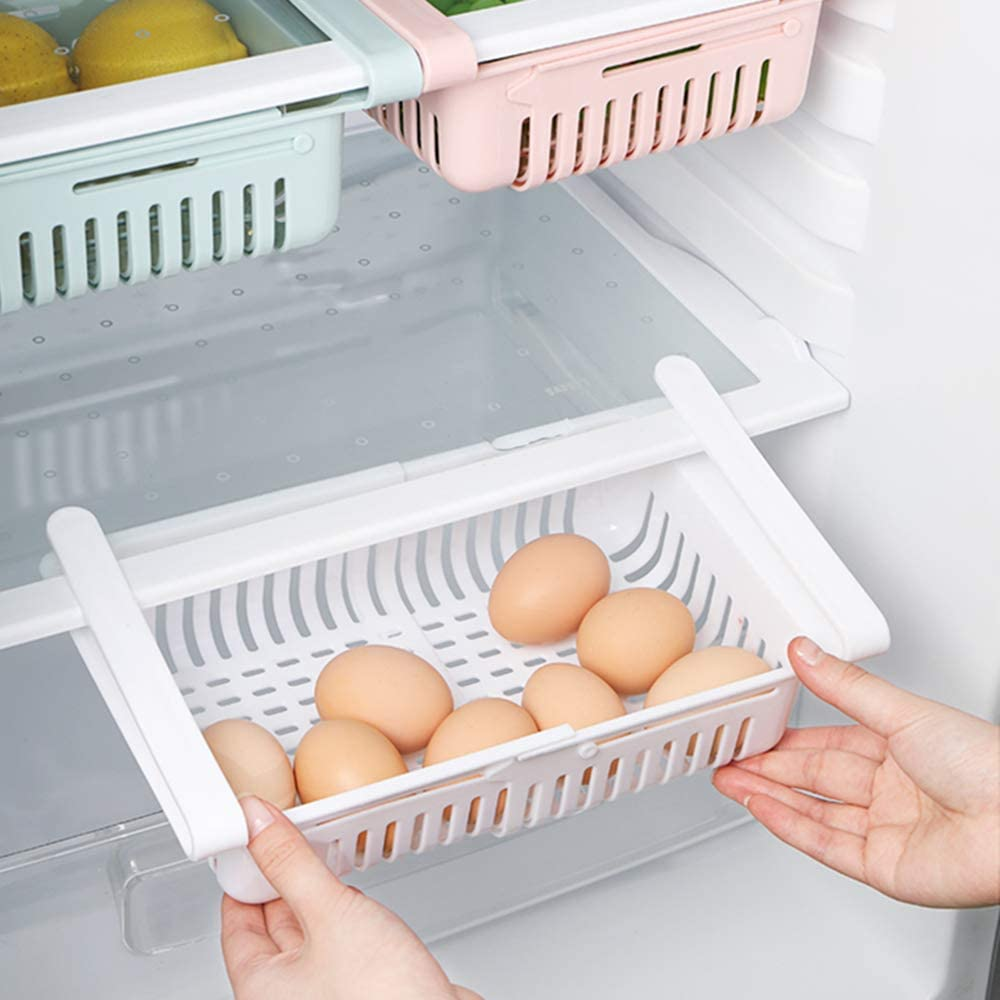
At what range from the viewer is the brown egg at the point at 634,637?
1.07 m

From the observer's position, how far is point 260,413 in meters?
1.32

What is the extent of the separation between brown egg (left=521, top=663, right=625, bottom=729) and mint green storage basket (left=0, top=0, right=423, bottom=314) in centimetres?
33

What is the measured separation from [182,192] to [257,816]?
1.15ft

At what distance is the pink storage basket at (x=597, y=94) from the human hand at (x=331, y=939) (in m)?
0.41

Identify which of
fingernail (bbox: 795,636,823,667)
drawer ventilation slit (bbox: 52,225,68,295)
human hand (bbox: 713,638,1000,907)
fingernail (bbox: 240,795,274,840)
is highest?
drawer ventilation slit (bbox: 52,225,68,295)

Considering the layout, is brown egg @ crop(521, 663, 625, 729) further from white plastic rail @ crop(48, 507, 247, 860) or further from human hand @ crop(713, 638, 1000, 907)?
white plastic rail @ crop(48, 507, 247, 860)

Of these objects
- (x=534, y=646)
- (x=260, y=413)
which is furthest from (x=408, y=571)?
(x=260, y=413)

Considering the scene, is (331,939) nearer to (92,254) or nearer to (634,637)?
(634,637)

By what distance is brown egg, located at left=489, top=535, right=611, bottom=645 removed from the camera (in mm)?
1109

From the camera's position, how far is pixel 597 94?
3.23 ft

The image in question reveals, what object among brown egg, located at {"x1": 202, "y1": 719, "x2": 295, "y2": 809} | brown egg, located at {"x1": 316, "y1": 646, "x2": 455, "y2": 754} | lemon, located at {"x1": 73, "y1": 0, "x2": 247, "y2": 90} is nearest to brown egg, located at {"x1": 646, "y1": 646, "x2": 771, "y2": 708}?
brown egg, located at {"x1": 316, "y1": 646, "x2": 455, "y2": 754}

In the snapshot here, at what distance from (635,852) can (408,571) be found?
332mm

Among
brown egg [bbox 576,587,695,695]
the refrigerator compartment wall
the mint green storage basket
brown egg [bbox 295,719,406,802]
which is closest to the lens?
the mint green storage basket

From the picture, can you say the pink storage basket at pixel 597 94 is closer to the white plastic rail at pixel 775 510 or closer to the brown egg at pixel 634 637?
the white plastic rail at pixel 775 510
